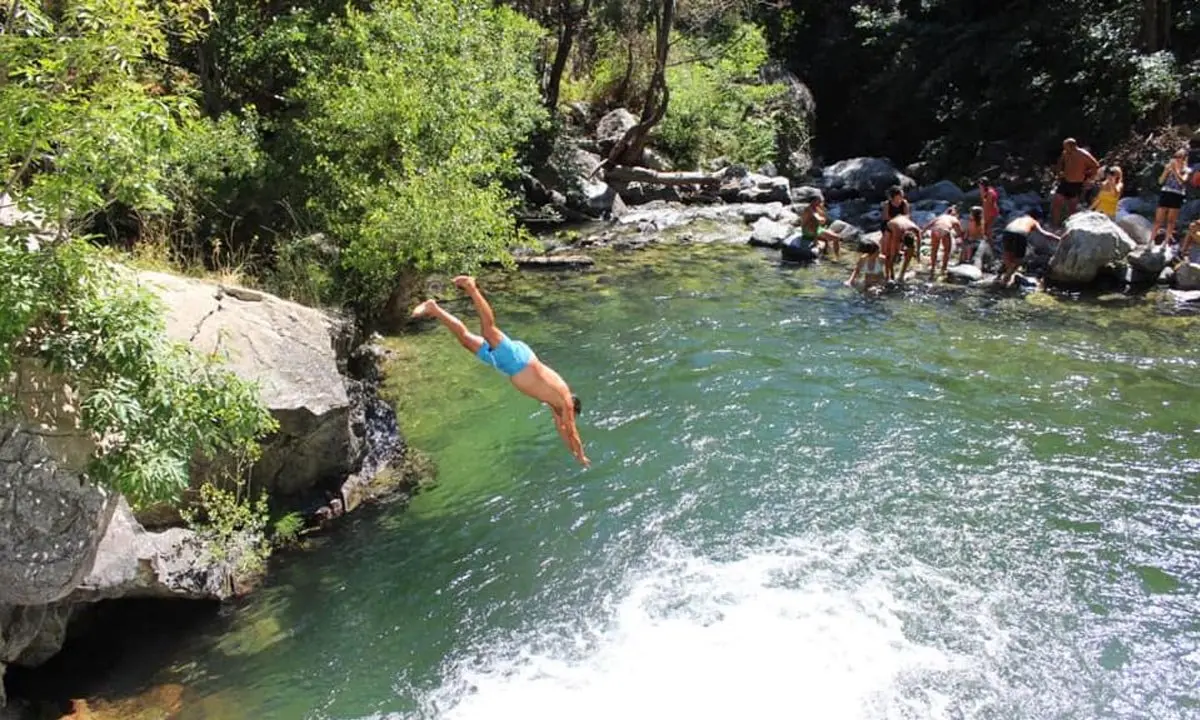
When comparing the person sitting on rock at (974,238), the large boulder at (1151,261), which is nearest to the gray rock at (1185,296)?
the large boulder at (1151,261)

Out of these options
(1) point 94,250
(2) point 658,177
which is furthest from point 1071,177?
(1) point 94,250

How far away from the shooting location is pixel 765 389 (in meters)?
13.0

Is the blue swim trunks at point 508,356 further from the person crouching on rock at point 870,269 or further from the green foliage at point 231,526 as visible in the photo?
the person crouching on rock at point 870,269

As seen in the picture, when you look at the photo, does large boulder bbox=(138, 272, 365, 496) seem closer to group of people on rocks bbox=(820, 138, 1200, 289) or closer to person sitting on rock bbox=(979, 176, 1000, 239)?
group of people on rocks bbox=(820, 138, 1200, 289)

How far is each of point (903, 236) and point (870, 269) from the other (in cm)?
109

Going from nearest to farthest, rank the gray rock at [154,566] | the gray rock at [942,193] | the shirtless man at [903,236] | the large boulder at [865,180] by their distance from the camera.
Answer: the gray rock at [154,566] < the shirtless man at [903,236] < the gray rock at [942,193] < the large boulder at [865,180]

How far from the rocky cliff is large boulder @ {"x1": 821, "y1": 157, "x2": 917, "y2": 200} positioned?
1922 centimetres

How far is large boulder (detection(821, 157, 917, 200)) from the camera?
26.4m

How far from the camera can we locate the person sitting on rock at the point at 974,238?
19.3m

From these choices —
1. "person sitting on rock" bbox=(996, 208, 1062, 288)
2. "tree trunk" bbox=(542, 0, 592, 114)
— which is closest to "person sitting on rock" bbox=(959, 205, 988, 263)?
"person sitting on rock" bbox=(996, 208, 1062, 288)

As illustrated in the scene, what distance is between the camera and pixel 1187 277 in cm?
1658

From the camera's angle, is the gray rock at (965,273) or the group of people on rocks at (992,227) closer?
the group of people on rocks at (992,227)

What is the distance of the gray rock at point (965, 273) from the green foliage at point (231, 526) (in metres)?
14.5

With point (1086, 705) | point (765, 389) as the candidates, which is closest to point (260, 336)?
point (765, 389)
